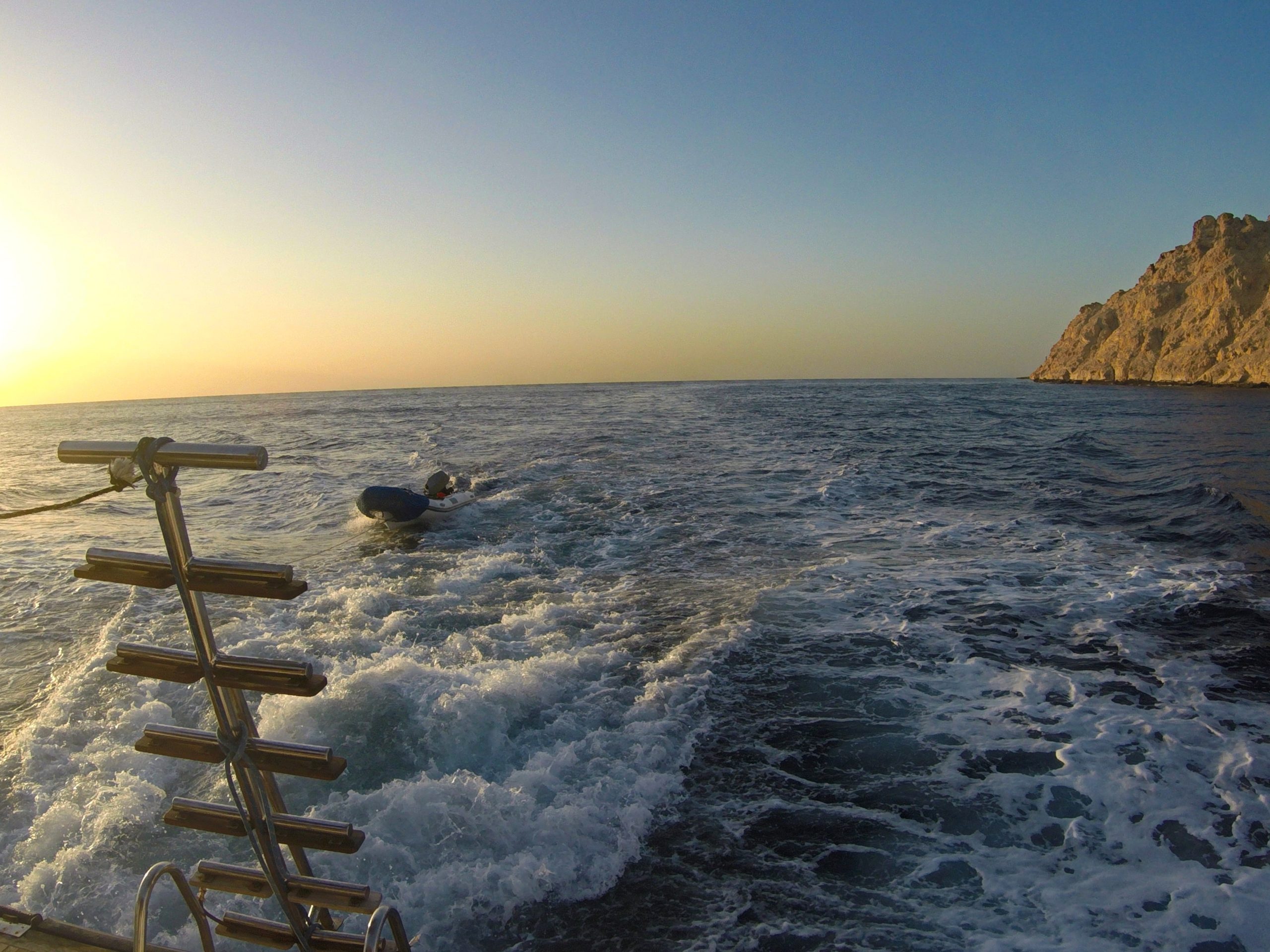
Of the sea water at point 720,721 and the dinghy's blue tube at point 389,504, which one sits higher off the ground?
the dinghy's blue tube at point 389,504

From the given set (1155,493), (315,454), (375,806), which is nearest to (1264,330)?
(1155,493)

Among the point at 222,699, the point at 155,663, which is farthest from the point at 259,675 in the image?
the point at 155,663

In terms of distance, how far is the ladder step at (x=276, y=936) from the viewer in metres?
2.56

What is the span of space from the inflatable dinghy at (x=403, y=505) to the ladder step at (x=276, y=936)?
449 inches

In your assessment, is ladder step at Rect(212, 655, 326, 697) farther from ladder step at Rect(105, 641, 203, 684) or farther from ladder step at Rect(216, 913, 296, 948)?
ladder step at Rect(216, 913, 296, 948)

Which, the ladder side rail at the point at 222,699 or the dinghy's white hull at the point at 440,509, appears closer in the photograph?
the ladder side rail at the point at 222,699

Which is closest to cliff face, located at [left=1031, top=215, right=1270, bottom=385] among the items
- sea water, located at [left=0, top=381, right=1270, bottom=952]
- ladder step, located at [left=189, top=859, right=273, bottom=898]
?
sea water, located at [left=0, top=381, right=1270, bottom=952]

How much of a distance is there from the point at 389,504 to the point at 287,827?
11687 millimetres

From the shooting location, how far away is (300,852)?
2787 millimetres

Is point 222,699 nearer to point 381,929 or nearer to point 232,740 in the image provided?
point 232,740

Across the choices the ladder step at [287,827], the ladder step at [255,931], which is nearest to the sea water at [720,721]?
the ladder step at [255,931]

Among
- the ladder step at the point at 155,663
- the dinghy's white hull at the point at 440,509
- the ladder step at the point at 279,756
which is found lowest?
the dinghy's white hull at the point at 440,509

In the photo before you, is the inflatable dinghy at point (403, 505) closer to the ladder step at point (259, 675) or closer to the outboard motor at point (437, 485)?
the outboard motor at point (437, 485)

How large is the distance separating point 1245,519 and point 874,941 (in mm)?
13550
